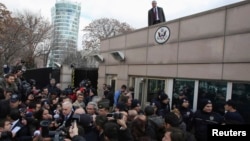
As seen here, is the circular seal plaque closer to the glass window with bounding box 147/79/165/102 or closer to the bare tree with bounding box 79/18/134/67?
the glass window with bounding box 147/79/165/102

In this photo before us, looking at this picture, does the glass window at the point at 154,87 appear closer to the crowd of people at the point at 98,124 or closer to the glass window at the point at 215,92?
the glass window at the point at 215,92

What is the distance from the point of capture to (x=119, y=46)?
14.1 m

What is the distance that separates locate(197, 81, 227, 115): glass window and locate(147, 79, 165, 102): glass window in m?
2.13

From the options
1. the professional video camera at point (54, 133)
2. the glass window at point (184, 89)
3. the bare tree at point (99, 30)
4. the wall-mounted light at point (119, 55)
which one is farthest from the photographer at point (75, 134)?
the bare tree at point (99, 30)

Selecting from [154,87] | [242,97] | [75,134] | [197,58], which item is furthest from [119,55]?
[75,134]

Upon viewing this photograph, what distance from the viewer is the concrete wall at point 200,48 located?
754 centimetres

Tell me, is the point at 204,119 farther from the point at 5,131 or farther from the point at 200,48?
the point at 5,131

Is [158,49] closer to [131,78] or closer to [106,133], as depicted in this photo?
[131,78]

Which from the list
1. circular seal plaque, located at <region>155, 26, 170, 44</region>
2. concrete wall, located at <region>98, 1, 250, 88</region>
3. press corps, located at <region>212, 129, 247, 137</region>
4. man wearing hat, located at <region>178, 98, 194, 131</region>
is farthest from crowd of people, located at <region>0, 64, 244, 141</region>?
circular seal plaque, located at <region>155, 26, 170, 44</region>

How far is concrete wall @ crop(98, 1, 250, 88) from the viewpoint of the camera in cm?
754

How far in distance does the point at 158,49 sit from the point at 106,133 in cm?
758

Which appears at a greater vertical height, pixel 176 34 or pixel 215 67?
pixel 176 34

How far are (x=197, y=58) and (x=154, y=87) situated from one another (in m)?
2.83

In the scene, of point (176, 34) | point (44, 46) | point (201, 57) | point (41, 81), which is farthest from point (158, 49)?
point (44, 46)
